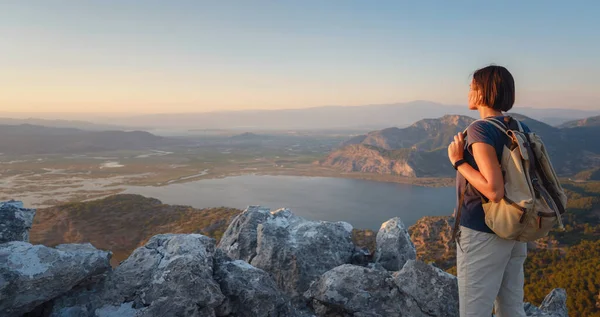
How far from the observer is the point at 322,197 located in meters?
95.8

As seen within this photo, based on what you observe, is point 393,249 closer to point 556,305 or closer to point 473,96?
point 556,305

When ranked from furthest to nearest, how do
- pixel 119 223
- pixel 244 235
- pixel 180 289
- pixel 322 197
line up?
pixel 322 197 → pixel 119 223 → pixel 244 235 → pixel 180 289

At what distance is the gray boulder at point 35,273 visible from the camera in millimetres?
3832

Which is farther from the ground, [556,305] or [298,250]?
[298,250]

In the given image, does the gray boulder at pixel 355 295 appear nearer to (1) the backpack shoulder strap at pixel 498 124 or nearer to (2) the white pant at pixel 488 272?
(2) the white pant at pixel 488 272

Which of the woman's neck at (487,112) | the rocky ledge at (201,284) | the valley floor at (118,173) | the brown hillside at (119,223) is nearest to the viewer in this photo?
the woman's neck at (487,112)

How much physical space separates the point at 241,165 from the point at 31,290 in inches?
5823

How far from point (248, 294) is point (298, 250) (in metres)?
2.26

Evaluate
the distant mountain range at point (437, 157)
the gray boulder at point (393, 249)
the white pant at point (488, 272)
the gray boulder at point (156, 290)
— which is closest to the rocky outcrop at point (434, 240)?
the gray boulder at point (393, 249)

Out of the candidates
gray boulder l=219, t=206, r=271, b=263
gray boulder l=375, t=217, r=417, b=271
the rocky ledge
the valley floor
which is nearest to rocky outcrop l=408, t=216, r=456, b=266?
gray boulder l=375, t=217, r=417, b=271

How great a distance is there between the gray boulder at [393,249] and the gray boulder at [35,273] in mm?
5472

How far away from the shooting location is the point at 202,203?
80.8 metres

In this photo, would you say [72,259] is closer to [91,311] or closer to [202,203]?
[91,311]

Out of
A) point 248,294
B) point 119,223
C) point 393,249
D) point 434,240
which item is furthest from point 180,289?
point 119,223
